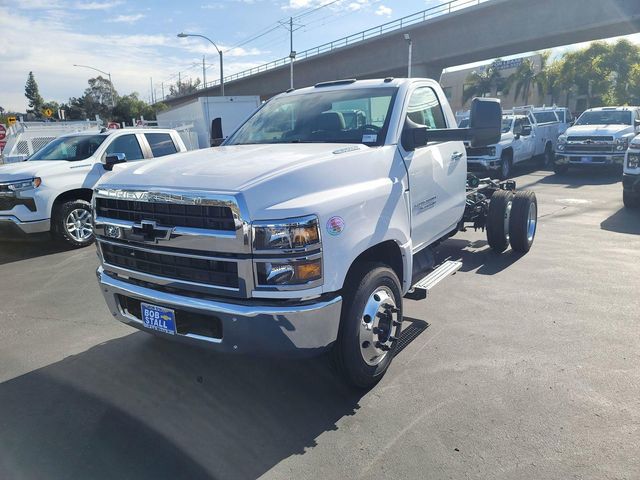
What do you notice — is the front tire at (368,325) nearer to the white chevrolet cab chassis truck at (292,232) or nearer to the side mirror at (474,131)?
the white chevrolet cab chassis truck at (292,232)

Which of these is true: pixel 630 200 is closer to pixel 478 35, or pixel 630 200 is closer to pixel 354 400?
pixel 354 400

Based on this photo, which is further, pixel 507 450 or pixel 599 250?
pixel 599 250

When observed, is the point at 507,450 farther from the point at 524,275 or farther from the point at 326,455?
the point at 524,275

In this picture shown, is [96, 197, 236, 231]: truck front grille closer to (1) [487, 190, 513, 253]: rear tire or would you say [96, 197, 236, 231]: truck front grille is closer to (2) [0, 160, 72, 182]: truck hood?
(1) [487, 190, 513, 253]: rear tire

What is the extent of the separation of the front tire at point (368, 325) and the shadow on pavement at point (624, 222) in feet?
21.2

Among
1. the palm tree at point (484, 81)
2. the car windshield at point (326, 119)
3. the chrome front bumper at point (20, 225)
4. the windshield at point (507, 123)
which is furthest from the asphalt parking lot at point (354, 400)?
the palm tree at point (484, 81)

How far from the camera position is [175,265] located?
313cm

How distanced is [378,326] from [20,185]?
6861 mm

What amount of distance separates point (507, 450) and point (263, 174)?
2.17 m

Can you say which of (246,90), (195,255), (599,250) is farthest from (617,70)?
(195,255)

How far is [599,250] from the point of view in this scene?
7184 millimetres

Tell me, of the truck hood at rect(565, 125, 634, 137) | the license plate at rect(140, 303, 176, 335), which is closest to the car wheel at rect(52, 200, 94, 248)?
the license plate at rect(140, 303, 176, 335)

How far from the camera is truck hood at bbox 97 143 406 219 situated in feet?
9.37

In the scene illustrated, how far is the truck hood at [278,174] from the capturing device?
2.86 metres
